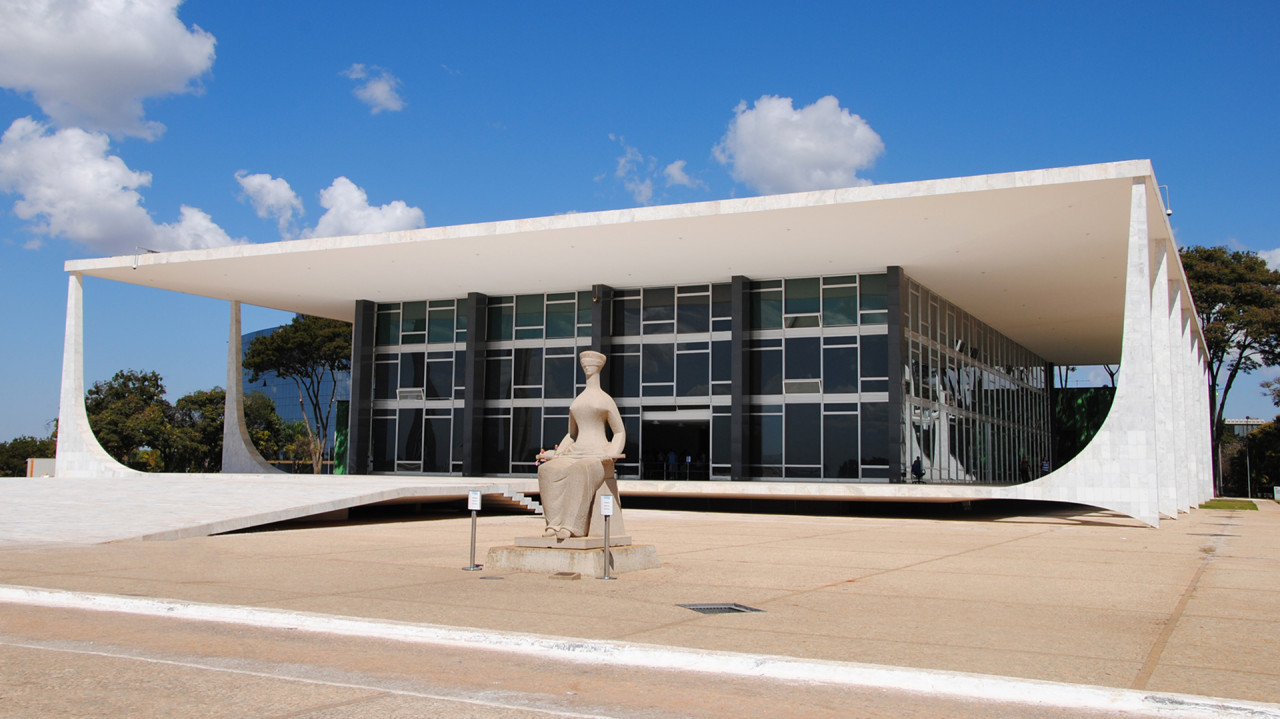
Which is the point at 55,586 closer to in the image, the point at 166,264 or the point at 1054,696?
the point at 1054,696

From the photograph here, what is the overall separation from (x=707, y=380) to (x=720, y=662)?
27.4 metres

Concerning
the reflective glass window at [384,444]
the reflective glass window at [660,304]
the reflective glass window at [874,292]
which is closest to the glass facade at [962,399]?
the reflective glass window at [874,292]

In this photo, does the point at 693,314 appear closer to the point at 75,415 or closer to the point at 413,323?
the point at 413,323

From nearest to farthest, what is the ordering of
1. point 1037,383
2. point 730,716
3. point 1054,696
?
point 730,716 → point 1054,696 → point 1037,383

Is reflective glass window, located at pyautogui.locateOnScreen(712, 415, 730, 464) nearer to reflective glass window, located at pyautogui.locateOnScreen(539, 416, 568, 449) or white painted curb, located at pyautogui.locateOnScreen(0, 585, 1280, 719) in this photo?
reflective glass window, located at pyautogui.locateOnScreen(539, 416, 568, 449)

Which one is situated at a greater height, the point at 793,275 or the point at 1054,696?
the point at 793,275

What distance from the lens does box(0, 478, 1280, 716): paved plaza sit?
573cm

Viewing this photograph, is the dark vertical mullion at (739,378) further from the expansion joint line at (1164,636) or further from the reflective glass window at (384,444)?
the expansion joint line at (1164,636)

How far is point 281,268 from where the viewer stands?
32.6 m

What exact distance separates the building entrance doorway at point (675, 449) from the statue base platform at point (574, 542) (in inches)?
839

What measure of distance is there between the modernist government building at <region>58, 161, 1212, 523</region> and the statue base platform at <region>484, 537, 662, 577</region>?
1430 centimetres

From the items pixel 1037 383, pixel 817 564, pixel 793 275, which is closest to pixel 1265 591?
pixel 817 564

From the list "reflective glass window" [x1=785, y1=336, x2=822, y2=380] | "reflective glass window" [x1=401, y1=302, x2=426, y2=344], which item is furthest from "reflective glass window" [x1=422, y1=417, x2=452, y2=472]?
"reflective glass window" [x1=785, y1=336, x2=822, y2=380]

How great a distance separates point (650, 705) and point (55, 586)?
759 cm
